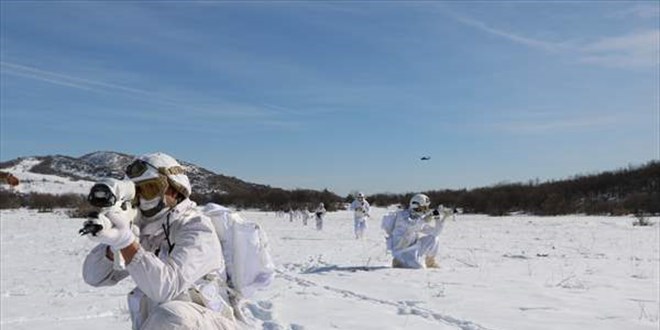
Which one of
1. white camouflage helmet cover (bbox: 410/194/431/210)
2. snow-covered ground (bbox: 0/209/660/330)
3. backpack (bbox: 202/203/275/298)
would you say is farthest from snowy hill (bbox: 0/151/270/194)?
backpack (bbox: 202/203/275/298)

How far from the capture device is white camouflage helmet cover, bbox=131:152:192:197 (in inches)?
157

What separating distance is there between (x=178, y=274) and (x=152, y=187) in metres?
0.55

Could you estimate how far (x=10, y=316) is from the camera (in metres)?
7.83

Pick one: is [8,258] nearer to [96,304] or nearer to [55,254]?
[55,254]

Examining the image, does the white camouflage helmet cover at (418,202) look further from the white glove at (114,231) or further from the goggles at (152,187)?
the white glove at (114,231)

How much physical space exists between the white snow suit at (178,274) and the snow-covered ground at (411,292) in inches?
117

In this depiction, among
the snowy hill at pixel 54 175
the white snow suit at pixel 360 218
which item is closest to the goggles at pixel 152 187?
the white snow suit at pixel 360 218

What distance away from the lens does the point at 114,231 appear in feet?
10.9

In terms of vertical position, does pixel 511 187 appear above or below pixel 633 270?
above

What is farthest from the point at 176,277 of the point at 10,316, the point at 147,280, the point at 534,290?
the point at 534,290

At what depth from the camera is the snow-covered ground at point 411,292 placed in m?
7.53

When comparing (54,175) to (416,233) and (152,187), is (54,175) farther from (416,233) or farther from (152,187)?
(152,187)

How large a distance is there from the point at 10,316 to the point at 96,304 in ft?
3.14

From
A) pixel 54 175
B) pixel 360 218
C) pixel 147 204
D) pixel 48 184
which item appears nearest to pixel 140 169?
pixel 147 204
